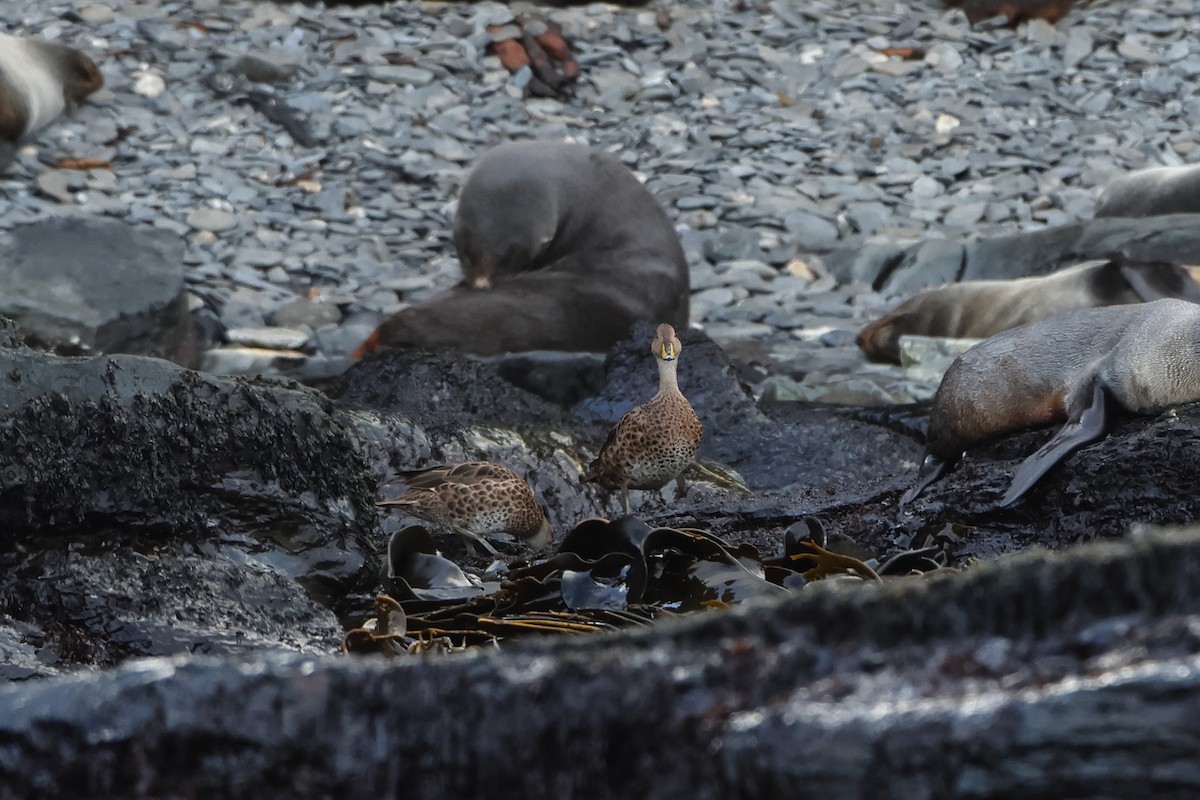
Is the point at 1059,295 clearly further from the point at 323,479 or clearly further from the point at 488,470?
the point at 323,479

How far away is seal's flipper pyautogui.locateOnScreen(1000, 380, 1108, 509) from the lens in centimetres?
412

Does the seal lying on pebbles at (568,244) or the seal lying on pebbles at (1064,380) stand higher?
the seal lying on pebbles at (1064,380)

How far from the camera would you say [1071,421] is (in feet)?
14.9

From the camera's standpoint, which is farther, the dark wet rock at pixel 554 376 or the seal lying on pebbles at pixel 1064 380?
the dark wet rock at pixel 554 376

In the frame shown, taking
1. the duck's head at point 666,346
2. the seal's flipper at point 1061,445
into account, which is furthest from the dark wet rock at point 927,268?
the seal's flipper at point 1061,445

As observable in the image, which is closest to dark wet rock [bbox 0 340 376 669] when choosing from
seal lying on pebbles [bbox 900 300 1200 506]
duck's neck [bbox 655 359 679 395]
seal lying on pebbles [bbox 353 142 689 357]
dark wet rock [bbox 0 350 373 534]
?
dark wet rock [bbox 0 350 373 534]

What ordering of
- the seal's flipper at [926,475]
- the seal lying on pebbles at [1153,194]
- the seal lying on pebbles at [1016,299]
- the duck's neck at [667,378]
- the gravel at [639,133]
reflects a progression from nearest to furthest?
the seal's flipper at [926,475] → the duck's neck at [667,378] → the seal lying on pebbles at [1016,299] → the gravel at [639,133] → the seal lying on pebbles at [1153,194]

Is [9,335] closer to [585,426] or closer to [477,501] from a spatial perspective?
[477,501]

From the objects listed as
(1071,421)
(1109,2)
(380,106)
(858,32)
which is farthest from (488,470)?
(1109,2)

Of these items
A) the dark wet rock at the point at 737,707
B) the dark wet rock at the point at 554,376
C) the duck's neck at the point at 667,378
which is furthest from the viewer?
the dark wet rock at the point at 554,376

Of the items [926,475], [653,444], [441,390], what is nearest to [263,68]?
[441,390]

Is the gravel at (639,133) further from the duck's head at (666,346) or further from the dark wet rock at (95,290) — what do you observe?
the duck's head at (666,346)

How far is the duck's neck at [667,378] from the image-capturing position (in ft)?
20.5

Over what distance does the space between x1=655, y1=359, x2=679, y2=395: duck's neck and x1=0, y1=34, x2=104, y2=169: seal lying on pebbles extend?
8200 mm
